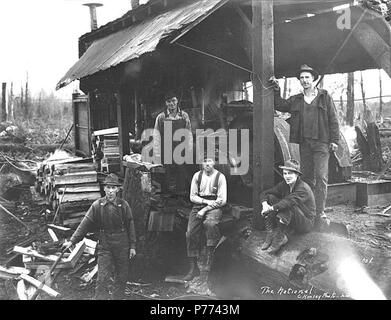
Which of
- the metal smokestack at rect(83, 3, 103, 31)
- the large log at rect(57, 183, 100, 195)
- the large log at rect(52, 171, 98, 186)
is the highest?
the metal smokestack at rect(83, 3, 103, 31)

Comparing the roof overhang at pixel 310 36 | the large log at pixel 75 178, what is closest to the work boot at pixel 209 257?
the roof overhang at pixel 310 36

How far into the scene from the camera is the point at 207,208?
280 inches

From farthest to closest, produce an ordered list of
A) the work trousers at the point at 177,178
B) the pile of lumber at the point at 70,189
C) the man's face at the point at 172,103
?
the pile of lumber at the point at 70,189
the work trousers at the point at 177,178
the man's face at the point at 172,103

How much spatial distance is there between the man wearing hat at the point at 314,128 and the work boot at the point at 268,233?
70 centimetres

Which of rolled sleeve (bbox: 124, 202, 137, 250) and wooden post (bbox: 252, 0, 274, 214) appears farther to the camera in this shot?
rolled sleeve (bbox: 124, 202, 137, 250)

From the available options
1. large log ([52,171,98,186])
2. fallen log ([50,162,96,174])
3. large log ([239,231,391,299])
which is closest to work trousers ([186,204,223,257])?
large log ([239,231,391,299])

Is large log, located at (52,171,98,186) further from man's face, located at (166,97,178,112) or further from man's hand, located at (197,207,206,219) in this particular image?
man's hand, located at (197,207,206,219)

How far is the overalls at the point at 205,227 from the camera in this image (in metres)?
6.97


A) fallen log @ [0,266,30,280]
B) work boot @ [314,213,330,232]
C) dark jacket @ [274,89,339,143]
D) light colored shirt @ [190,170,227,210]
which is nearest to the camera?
work boot @ [314,213,330,232]

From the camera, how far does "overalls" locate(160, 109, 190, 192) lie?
862 centimetres

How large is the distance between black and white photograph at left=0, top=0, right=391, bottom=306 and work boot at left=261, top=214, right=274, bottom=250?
0.06ft

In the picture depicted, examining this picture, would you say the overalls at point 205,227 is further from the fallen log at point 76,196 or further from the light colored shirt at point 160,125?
the fallen log at point 76,196

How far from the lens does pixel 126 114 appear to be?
11.2 metres
